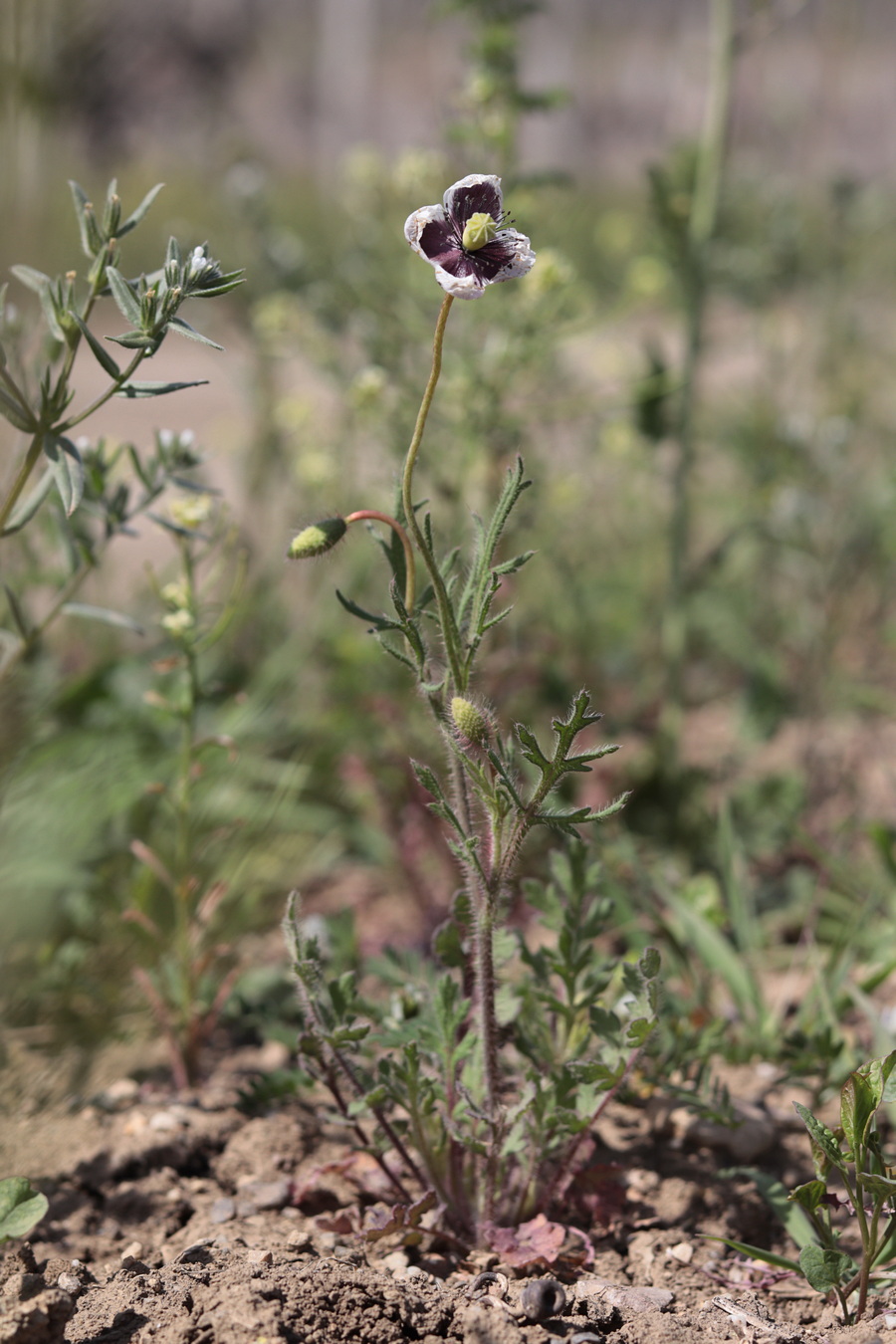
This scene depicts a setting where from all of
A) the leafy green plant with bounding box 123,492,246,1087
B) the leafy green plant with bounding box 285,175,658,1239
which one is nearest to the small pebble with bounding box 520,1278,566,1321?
the leafy green plant with bounding box 285,175,658,1239

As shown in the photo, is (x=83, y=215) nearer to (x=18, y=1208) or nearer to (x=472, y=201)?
(x=472, y=201)

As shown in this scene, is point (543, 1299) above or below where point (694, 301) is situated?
below

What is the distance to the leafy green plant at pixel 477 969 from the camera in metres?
1.20

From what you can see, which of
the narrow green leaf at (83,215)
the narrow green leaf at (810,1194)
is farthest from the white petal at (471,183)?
the narrow green leaf at (810,1194)

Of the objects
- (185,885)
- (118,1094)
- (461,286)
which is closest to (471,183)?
(461,286)

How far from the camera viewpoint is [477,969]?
4.45 feet

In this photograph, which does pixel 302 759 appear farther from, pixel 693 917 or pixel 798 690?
pixel 798 690

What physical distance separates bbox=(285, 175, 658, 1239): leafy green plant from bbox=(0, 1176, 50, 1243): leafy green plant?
351 millimetres

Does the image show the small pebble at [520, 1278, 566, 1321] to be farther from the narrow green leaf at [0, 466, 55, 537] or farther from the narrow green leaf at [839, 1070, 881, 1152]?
the narrow green leaf at [0, 466, 55, 537]

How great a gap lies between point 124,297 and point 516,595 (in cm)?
97

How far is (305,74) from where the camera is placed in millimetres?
18578

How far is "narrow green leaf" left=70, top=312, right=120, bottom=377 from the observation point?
50.3 inches

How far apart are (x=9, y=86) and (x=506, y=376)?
1.31 m

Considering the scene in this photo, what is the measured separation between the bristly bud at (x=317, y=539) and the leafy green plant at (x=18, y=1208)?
31.0 inches
